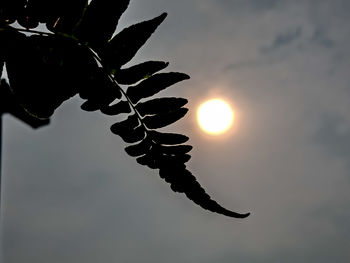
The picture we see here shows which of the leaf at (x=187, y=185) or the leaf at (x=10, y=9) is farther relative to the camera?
the leaf at (x=187, y=185)

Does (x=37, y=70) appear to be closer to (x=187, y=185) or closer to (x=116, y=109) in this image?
(x=116, y=109)

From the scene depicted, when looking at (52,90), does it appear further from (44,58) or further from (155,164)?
(155,164)

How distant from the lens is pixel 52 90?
86 cm

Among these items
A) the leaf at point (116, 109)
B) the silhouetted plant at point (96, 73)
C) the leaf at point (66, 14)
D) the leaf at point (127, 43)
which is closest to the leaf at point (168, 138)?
the silhouetted plant at point (96, 73)

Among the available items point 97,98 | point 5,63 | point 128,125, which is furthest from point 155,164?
point 5,63

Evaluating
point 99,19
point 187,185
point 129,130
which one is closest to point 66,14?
point 99,19

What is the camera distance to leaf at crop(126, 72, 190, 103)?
1.02 metres

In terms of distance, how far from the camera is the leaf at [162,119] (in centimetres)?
108

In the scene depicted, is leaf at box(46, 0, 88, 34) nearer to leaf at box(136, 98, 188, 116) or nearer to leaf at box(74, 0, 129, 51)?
leaf at box(74, 0, 129, 51)

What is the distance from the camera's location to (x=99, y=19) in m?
0.89

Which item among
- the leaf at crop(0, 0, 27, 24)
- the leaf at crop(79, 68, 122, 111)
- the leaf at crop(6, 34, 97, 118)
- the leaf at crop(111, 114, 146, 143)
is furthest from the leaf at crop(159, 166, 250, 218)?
the leaf at crop(0, 0, 27, 24)

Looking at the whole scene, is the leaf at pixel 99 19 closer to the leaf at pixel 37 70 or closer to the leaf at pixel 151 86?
the leaf at pixel 37 70

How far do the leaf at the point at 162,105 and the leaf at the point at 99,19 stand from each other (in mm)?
241

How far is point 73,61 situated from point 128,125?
0.26 metres
